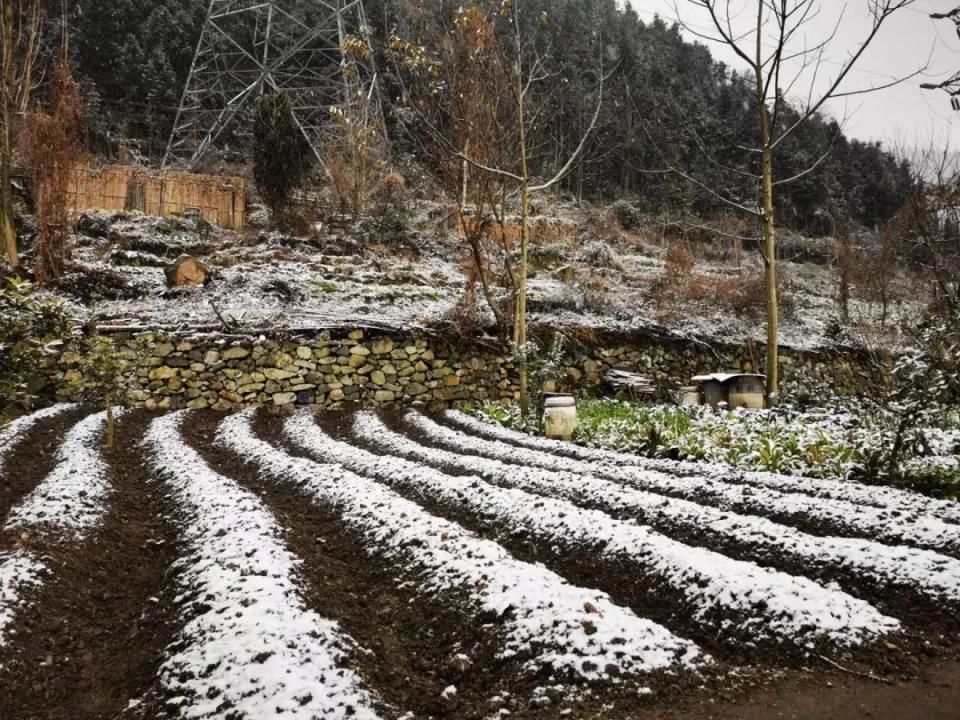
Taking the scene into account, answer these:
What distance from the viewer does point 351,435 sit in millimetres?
8203

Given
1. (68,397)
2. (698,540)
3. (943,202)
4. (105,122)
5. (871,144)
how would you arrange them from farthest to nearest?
1. (871,144)
2. (105,122)
3. (943,202)
4. (68,397)
5. (698,540)

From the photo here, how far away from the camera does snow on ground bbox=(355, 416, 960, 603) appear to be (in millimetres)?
2932

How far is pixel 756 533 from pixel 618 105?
15641 millimetres

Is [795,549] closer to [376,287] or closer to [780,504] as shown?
[780,504]

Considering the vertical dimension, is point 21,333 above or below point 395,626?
above

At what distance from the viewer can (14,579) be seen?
3012mm

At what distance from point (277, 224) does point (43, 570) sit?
13388 millimetres

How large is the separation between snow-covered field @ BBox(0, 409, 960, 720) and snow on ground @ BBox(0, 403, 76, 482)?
787 mm

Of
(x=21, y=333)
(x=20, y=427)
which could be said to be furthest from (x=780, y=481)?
(x=20, y=427)

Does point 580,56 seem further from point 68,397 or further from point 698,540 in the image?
point 698,540

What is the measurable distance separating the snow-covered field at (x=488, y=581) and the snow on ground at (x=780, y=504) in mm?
19

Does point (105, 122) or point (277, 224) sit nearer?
point (277, 224)

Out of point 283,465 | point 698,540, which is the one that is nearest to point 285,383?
point 283,465

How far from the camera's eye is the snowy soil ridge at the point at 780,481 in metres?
4.18
